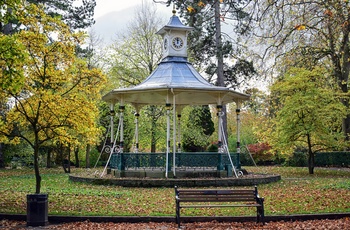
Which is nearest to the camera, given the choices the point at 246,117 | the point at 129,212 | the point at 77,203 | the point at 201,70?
the point at 129,212

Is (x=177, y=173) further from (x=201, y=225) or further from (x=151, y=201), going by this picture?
(x=201, y=225)

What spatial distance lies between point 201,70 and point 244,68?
505 centimetres

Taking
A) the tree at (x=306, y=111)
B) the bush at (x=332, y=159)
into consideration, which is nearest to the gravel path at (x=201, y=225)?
the tree at (x=306, y=111)

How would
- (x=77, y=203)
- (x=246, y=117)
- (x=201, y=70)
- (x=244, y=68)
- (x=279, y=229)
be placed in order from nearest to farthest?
1. (x=279, y=229)
2. (x=77, y=203)
3. (x=244, y=68)
4. (x=201, y=70)
5. (x=246, y=117)

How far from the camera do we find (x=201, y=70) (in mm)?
35312

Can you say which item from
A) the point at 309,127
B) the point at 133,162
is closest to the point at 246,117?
the point at 309,127

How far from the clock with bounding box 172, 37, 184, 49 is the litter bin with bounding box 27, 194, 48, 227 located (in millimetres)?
13394

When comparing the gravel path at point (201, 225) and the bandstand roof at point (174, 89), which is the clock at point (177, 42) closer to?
the bandstand roof at point (174, 89)

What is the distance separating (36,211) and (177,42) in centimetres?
1378

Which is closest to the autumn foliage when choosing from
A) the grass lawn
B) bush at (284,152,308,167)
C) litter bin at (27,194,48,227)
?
bush at (284,152,308,167)

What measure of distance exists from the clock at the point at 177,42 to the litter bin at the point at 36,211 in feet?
43.9

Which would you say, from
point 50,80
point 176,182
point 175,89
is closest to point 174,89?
point 175,89

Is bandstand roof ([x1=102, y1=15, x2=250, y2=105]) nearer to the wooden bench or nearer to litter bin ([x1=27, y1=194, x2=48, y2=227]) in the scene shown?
the wooden bench

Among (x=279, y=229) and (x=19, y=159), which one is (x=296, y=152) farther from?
(x=279, y=229)
